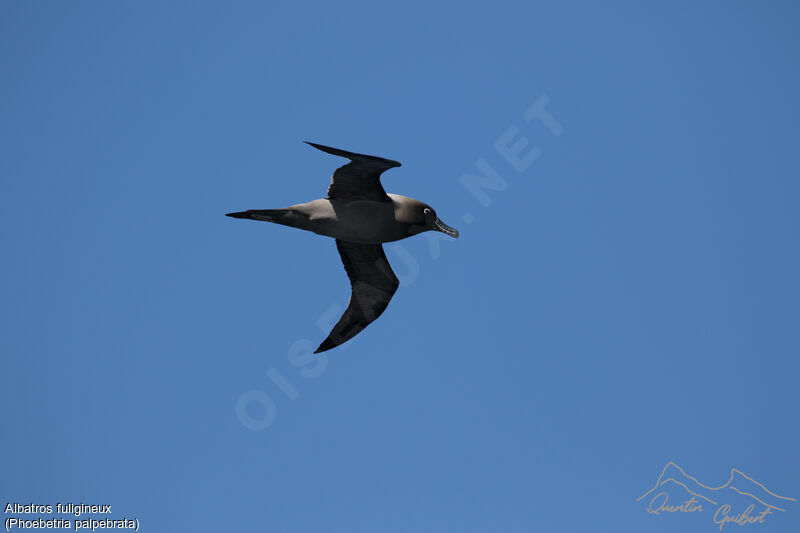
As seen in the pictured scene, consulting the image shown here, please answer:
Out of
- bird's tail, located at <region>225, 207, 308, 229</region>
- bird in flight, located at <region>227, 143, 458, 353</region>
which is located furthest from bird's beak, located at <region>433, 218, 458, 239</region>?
bird's tail, located at <region>225, 207, 308, 229</region>

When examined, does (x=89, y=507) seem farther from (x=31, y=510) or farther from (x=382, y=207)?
(x=382, y=207)

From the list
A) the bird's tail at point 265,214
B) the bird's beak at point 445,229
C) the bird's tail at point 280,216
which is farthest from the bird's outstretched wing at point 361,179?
the bird's beak at point 445,229

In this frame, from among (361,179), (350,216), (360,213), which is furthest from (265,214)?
(361,179)

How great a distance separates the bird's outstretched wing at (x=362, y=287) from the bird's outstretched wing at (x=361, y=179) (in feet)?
6.72

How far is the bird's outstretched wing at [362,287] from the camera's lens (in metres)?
20.3

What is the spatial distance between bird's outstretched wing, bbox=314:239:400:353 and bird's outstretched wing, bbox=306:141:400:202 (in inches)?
80.7

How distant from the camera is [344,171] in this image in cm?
1775

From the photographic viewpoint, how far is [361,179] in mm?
17891

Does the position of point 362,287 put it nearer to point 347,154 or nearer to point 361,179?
point 361,179

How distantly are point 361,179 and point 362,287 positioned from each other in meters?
3.44

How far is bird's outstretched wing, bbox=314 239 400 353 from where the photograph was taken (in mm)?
20266

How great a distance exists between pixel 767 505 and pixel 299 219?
1163 centimetres

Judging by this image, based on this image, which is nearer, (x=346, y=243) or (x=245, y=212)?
(x=245, y=212)

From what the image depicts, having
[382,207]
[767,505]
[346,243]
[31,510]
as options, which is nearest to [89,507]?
[31,510]
